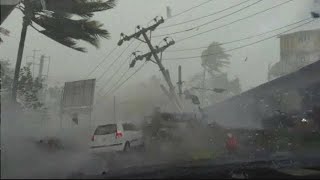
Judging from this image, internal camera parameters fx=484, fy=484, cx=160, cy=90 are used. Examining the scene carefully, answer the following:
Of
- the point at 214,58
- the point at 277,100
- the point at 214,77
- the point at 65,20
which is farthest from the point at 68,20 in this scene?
the point at 214,77

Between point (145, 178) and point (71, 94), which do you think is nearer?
point (145, 178)

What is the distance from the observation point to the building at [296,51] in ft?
215

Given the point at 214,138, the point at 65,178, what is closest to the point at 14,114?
the point at 65,178

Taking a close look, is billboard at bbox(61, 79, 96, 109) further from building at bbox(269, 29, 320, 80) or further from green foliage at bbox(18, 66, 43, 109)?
building at bbox(269, 29, 320, 80)

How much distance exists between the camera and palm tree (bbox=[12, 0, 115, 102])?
1920cm

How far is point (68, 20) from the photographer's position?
64.2ft

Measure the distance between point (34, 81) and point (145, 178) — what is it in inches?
605

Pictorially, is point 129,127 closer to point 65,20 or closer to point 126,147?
point 126,147

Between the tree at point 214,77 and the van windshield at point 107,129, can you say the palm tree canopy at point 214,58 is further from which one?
the van windshield at point 107,129

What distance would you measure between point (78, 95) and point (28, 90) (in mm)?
2212

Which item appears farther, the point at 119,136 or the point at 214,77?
→ the point at 214,77

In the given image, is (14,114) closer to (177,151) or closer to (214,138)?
(177,151)

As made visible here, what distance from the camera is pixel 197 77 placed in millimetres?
67688

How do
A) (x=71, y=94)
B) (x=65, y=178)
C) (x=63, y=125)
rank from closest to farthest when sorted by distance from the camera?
(x=65, y=178) → (x=63, y=125) → (x=71, y=94)
